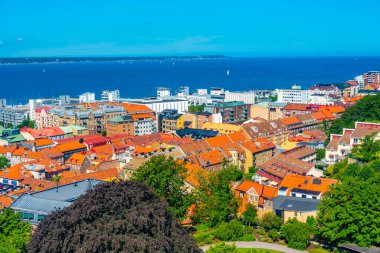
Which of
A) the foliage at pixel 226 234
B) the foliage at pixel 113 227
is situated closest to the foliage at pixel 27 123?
the foliage at pixel 226 234

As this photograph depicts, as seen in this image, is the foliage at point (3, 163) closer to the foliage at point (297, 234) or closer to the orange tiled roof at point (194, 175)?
the orange tiled roof at point (194, 175)

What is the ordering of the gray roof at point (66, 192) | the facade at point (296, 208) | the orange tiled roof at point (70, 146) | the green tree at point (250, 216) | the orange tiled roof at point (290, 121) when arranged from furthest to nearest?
the orange tiled roof at point (290, 121) → the orange tiled roof at point (70, 146) → the green tree at point (250, 216) → the facade at point (296, 208) → the gray roof at point (66, 192)

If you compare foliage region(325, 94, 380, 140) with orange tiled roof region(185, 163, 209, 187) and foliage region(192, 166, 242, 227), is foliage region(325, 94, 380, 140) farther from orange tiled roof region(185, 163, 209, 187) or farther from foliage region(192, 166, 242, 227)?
foliage region(192, 166, 242, 227)

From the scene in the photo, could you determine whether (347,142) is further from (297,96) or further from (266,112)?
(297,96)

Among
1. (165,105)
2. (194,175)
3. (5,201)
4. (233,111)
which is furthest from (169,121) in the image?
(5,201)

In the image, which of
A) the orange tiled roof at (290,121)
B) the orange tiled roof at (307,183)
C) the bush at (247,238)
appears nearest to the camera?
the bush at (247,238)

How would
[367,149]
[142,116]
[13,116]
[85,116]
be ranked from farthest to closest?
[13,116]
[142,116]
[85,116]
[367,149]

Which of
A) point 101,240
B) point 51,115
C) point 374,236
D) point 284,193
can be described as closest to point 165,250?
point 101,240

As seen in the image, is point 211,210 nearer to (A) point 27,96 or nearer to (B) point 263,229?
(B) point 263,229
